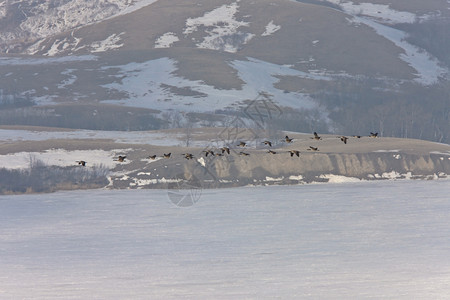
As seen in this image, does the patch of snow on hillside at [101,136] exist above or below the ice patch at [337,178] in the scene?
below

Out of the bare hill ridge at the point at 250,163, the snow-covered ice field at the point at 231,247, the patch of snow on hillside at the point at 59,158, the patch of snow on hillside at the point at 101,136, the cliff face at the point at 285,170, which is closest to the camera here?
the snow-covered ice field at the point at 231,247

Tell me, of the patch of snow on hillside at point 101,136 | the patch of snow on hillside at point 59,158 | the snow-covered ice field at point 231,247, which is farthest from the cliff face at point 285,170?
the patch of snow on hillside at point 101,136

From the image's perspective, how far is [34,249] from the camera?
4466 centimetres

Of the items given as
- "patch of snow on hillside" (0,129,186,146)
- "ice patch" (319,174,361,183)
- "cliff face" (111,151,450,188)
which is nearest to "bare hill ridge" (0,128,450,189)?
"cliff face" (111,151,450,188)

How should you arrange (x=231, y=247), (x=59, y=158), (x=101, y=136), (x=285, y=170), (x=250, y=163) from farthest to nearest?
(x=101, y=136), (x=59, y=158), (x=250, y=163), (x=285, y=170), (x=231, y=247)

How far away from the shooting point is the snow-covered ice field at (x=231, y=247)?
111 ft

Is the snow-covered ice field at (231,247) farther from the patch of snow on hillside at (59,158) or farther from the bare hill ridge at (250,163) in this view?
the patch of snow on hillside at (59,158)

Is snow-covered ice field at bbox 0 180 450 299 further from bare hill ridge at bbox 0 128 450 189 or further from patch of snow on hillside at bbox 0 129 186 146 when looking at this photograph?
patch of snow on hillside at bbox 0 129 186 146

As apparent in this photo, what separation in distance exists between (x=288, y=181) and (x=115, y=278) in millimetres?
53415

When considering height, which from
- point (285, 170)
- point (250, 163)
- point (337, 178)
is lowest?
point (285, 170)

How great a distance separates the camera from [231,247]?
4375 cm

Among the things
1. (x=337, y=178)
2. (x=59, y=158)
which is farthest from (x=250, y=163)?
(x=59, y=158)

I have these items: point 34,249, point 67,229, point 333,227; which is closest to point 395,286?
point 333,227

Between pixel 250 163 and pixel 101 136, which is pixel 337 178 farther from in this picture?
pixel 101 136
